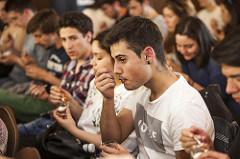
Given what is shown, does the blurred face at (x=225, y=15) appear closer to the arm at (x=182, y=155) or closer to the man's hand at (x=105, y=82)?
the man's hand at (x=105, y=82)

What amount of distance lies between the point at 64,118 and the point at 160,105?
2.11 ft

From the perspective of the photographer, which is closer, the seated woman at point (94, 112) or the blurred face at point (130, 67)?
the blurred face at point (130, 67)

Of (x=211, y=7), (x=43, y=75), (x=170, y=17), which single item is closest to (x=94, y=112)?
(x=43, y=75)

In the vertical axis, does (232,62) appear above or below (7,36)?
above

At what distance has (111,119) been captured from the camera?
55.7 inches

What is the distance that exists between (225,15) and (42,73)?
1.95 metres

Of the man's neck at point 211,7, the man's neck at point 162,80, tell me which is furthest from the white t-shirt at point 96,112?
the man's neck at point 211,7

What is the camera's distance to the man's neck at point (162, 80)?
126 cm

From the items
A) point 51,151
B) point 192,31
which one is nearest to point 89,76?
point 51,151

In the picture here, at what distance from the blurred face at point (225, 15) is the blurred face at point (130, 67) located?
2.21 m

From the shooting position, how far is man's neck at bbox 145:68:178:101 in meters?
1.26

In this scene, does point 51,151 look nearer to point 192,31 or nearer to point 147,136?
point 147,136

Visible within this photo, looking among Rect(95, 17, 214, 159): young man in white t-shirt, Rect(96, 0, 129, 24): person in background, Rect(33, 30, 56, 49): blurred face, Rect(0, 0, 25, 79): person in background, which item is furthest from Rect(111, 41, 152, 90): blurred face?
Rect(96, 0, 129, 24): person in background

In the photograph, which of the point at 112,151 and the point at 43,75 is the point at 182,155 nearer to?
the point at 112,151
